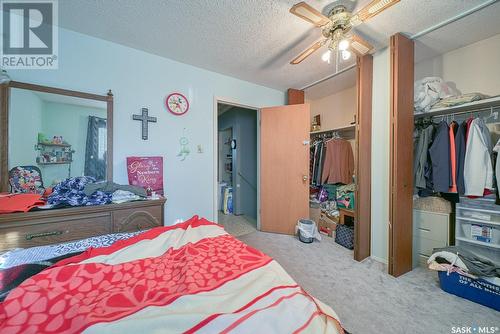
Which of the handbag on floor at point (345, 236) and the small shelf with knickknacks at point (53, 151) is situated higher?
the small shelf with knickknacks at point (53, 151)

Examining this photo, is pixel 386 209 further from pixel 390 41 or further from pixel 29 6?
pixel 29 6

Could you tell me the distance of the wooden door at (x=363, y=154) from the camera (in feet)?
6.84

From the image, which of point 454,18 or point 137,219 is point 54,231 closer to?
point 137,219

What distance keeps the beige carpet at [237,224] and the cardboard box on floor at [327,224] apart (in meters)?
1.05

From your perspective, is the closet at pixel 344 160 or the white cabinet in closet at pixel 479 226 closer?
the white cabinet in closet at pixel 479 226

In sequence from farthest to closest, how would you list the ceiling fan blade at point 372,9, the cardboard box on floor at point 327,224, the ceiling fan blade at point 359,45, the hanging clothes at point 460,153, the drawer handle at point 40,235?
the cardboard box on floor at point 327,224 → the hanging clothes at point 460,153 → the ceiling fan blade at point 359,45 → the drawer handle at point 40,235 → the ceiling fan blade at point 372,9

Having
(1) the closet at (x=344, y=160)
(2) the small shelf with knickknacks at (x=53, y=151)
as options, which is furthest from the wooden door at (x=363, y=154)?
(2) the small shelf with knickknacks at (x=53, y=151)

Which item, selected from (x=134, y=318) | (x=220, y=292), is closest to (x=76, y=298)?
(x=134, y=318)

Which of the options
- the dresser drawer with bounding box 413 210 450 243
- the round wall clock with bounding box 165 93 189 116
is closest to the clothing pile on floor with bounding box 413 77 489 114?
the dresser drawer with bounding box 413 210 450 243

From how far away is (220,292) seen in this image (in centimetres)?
64

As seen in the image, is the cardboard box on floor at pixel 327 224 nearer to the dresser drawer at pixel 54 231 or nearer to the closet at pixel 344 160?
the closet at pixel 344 160

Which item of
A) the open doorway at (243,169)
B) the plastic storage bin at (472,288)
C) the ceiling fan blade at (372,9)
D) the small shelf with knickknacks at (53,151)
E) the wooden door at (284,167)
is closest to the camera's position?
the ceiling fan blade at (372,9)

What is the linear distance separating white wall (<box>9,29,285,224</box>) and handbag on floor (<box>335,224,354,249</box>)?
1730mm

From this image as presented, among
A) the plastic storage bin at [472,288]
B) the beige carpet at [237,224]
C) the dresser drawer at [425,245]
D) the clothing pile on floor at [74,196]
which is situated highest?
the clothing pile on floor at [74,196]
